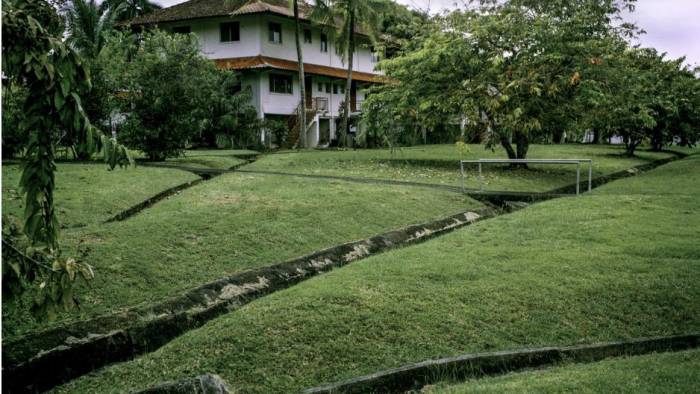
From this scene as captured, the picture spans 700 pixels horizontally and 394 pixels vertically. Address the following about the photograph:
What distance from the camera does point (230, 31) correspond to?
3644 centimetres

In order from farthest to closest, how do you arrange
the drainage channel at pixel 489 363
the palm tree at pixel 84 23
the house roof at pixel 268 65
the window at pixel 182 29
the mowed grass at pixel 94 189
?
the palm tree at pixel 84 23
the window at pixel 182 29
the house roof at pixel 268 65
the mowed grass at pixel 94 189
the drainage channel at pixel 489 363

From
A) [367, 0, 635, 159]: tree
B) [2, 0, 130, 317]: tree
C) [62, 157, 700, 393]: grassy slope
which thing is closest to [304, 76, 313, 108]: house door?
[367, 0, 635, 159]: tree

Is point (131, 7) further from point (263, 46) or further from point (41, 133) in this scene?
point (41, 133)

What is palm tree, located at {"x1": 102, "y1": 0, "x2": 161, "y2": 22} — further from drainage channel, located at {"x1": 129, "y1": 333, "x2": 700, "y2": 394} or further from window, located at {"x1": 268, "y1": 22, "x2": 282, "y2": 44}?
drainage channel, located at {"x1": 129, "y1": 333, "x2": 700, "y2": 394}

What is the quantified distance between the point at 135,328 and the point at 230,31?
105ft

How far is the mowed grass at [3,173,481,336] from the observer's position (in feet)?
25.9

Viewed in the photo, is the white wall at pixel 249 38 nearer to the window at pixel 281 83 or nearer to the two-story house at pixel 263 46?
the two-story house at pixel 263 46

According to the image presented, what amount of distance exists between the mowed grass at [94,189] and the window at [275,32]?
20.1 metres

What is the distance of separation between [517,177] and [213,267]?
1411 centimetres

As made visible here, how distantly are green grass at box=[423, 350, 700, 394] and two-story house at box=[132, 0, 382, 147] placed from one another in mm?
29977

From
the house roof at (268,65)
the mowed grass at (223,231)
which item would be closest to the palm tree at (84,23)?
the house roof at (268,65)

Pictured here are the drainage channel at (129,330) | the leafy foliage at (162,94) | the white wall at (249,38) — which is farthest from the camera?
the white wall at (249,38)

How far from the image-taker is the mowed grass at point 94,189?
1118 cm

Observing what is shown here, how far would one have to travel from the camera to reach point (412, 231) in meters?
11.9
